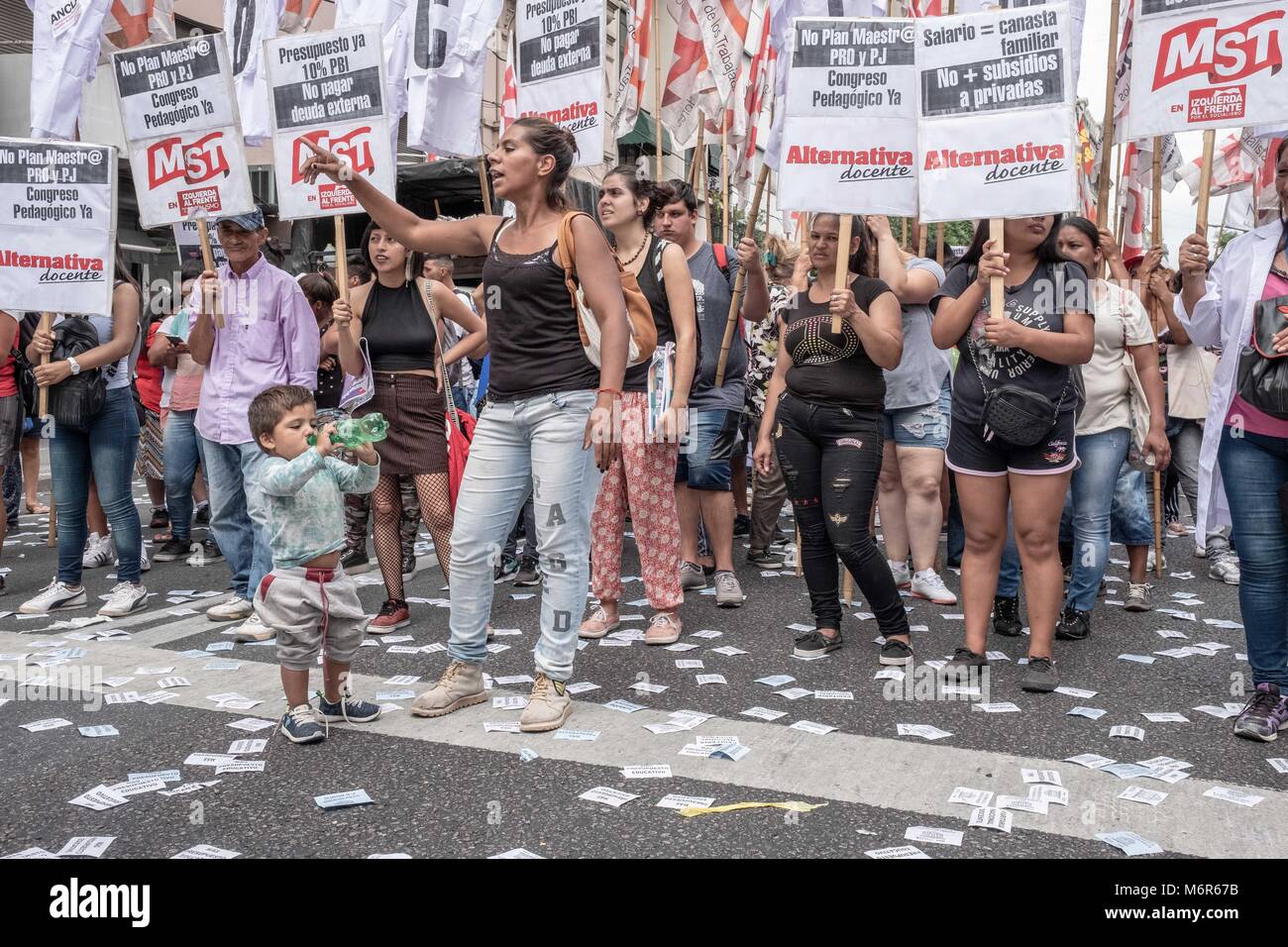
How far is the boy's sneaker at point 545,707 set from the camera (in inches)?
159

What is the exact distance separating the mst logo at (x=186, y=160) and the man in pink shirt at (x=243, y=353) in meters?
0.36

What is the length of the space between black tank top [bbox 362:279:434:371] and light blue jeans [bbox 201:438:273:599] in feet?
2.80

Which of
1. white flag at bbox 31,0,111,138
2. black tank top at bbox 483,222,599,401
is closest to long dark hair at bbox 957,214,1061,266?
black tank top at bbox 483,222,599,401

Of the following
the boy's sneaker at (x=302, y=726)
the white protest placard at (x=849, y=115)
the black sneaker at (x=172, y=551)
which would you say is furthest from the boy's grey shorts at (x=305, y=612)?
the black sneaker at (x=172, y=551)

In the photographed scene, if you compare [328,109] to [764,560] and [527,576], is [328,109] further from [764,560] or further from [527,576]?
[764,560]

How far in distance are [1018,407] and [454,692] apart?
2.46m

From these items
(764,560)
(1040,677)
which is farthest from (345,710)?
(764,560)

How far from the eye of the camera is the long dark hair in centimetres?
457

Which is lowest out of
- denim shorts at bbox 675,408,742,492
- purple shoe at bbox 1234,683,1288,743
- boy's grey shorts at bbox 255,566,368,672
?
purple shoe at bbox 1234,683,1288,743

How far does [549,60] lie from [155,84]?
238cm

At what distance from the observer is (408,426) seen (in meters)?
5.77

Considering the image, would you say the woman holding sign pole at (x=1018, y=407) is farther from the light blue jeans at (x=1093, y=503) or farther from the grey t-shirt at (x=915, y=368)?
the grey t-shirt at (x=915, y=368)

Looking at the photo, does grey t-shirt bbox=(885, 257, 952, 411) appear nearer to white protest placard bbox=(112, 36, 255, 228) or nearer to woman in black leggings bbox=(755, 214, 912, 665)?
woman in black leggings bbox=(755, 214, 912, 665)
